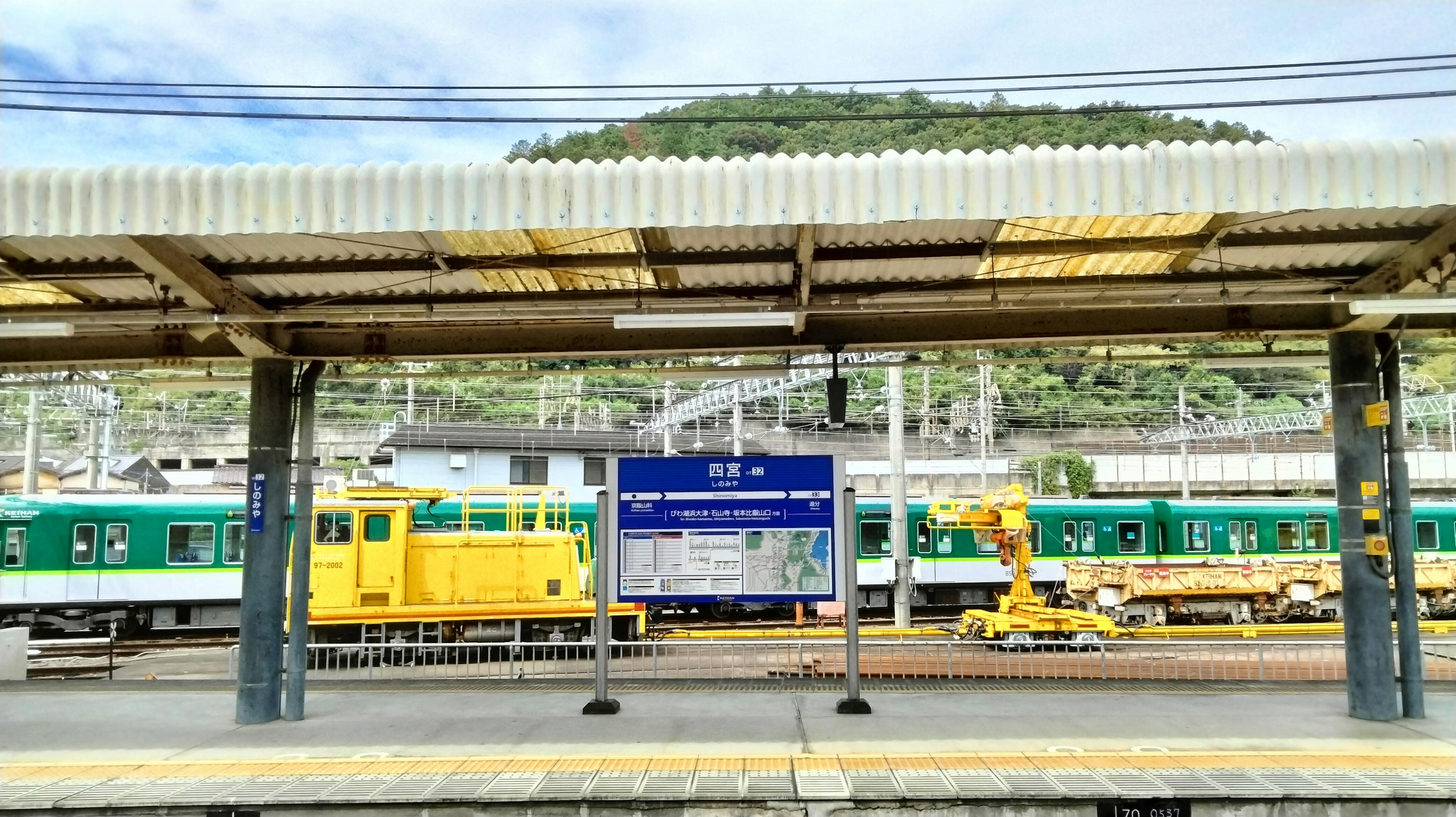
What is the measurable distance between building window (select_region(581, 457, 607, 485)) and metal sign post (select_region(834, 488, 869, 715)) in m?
25.4

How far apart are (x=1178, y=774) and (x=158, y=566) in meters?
19.9

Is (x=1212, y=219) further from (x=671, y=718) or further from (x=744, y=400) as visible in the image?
(x=744, y=400)

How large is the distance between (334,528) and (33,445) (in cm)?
1744

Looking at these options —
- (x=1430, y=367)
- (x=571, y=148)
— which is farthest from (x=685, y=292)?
(x=1430, y=367)

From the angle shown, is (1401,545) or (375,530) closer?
(1401,545)

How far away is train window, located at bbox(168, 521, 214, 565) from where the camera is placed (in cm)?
2034

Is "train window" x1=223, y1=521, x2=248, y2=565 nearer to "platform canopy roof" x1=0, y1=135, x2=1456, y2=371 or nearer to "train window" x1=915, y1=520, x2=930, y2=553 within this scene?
"platform canopy roof" x1=0, y1=135, x2=1456, y2=371

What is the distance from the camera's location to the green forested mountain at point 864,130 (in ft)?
120

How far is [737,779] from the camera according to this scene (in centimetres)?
672

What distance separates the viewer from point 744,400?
32844mm

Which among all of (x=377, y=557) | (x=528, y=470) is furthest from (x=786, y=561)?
(x=528, y=470)

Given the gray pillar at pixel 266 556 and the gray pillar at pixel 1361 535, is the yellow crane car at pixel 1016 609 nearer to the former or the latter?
the gray pillar at pixel 1361 535

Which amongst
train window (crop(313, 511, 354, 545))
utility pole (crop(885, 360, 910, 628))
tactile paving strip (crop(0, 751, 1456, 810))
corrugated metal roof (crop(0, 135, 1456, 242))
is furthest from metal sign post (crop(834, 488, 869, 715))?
train window (crop(313, 511, 354, 545))

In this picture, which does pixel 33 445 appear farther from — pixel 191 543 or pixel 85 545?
pixel 191 543
